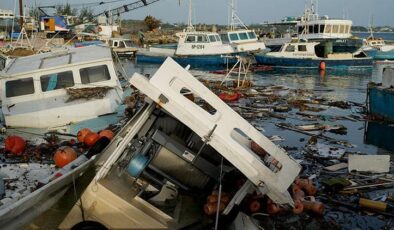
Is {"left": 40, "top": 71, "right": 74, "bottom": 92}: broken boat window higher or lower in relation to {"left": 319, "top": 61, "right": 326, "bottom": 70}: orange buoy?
higher

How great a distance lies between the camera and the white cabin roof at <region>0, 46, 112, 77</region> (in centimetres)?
1226

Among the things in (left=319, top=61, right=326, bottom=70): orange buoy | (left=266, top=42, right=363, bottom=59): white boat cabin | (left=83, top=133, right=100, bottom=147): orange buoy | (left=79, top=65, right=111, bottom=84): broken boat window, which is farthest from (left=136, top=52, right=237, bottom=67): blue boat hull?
(left=83, top=133, right=100, bottom=147): orange buoy

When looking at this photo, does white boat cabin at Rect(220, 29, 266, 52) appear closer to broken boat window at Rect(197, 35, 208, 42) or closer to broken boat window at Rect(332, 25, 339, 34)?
broken boat window at Rect(197, 35, 208, 42)

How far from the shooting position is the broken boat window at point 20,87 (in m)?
12.1

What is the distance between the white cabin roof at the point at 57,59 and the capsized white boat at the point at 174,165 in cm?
691

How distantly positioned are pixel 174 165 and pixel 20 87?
8.03m

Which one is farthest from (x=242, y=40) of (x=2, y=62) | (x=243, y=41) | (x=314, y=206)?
(x=314, y=206)

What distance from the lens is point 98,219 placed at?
5.42m

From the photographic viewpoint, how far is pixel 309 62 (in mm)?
37344

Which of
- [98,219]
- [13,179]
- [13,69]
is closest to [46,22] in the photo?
[13,69]

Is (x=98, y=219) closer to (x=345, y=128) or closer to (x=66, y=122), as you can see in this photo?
(x=66, y=122)

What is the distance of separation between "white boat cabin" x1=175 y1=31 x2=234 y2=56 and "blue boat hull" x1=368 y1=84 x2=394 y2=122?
2381 centimetres

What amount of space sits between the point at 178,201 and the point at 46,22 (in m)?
48.8

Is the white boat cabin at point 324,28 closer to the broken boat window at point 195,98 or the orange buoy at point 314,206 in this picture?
the broken boat window at point 195,98
